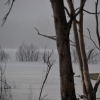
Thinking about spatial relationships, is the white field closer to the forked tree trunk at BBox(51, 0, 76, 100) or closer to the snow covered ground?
the snow covered ground

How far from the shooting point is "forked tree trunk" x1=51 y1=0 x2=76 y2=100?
0.63 m

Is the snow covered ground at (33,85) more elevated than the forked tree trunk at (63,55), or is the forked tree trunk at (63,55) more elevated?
the forked tree trunk at (63,55)

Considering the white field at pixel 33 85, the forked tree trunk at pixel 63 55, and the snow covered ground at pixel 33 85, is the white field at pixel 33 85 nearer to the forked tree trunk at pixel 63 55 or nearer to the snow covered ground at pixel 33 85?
the snow covered ground at pixel 33 85

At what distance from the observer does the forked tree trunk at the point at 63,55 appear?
63cm

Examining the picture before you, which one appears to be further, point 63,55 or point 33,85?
point 33,85

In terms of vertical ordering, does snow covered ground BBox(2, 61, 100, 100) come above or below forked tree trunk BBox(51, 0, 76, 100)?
below

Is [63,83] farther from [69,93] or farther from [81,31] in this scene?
[81,31]

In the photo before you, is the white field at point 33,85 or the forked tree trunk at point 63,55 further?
the white field at point 33,85

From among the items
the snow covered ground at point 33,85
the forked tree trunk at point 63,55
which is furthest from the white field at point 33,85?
the forked tree trunk at point 63,55

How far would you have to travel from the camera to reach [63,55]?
0.64 m

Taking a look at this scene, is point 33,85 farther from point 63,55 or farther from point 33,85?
point 63,55

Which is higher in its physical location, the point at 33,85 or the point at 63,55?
the point at 63,55

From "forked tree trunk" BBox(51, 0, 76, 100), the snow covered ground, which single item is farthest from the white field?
"forked tree trunk" BBox(51, 0, 76, 100)

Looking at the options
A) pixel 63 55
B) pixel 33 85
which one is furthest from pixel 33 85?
pixel 63 55
